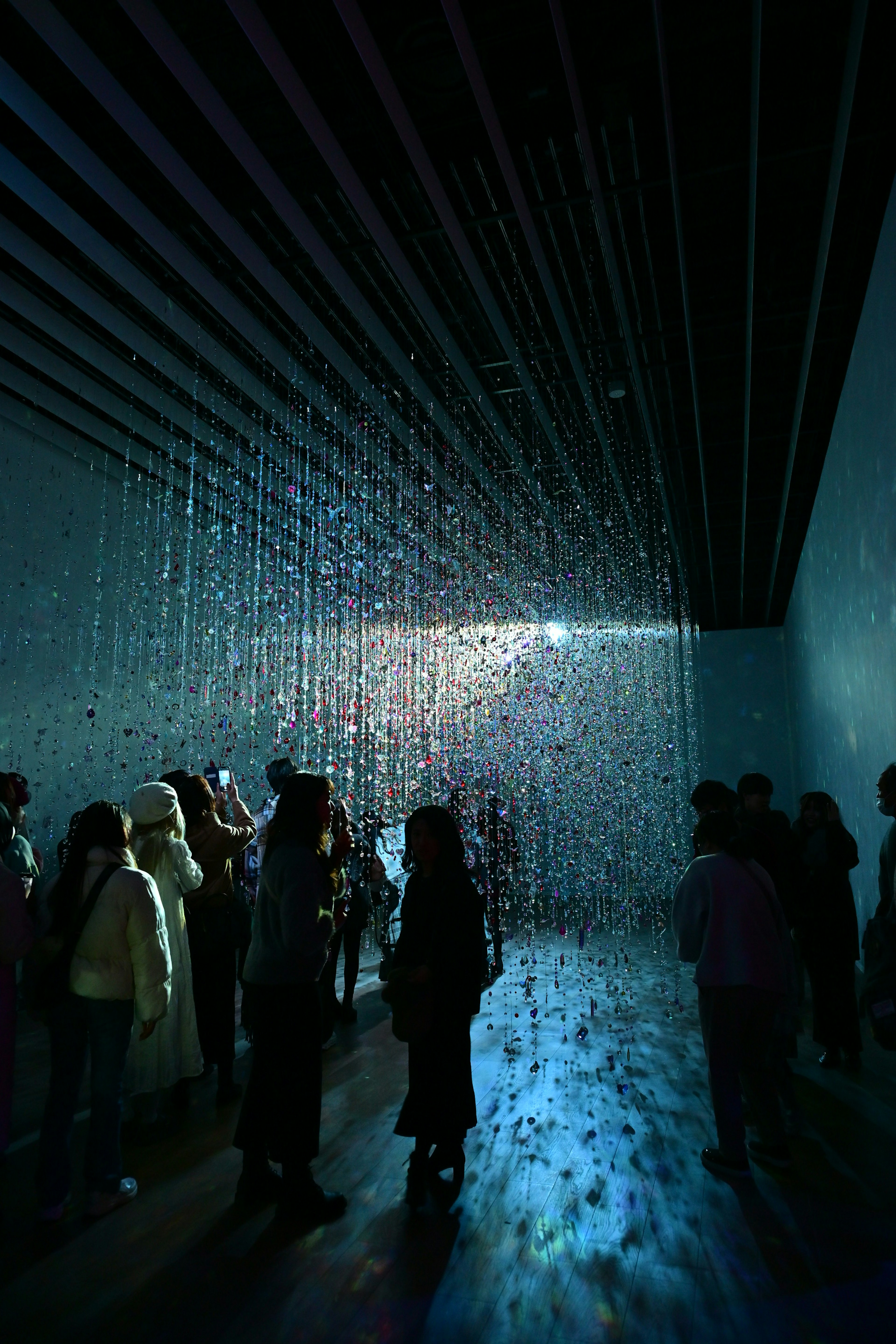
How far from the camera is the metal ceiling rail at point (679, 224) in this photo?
3268 millimetres

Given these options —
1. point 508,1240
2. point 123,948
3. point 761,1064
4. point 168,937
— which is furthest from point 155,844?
point 761,1064

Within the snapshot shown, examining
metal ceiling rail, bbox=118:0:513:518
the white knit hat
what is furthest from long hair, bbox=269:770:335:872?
metal ceiling rail, bbox=118:0:513:518

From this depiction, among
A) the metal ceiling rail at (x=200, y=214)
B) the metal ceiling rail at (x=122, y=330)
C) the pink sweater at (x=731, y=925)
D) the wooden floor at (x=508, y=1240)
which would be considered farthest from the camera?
the metal ceiling rail at (x=122, y=330)

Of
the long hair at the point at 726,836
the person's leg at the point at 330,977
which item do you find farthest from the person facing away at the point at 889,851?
the person's leg at the point at 330,977

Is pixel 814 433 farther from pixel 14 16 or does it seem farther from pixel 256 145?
pixel 14 16

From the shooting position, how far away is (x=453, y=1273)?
2.10 meters

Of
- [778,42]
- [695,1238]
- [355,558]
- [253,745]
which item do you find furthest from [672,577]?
[695,1238]

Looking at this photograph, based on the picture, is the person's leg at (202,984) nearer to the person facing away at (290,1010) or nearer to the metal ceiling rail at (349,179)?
the person facing away at (290,1010)

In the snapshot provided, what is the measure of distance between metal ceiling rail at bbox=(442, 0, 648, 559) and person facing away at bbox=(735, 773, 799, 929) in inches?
122

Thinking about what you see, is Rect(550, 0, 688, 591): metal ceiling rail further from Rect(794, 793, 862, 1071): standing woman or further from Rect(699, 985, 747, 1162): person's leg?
Rect(699, 985, 747, 1162): person's leg

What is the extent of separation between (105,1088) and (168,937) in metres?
0.74

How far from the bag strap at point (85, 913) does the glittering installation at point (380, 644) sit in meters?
4.05

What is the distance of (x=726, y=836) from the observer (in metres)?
2.87

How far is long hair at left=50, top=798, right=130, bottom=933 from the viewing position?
8.22ft
